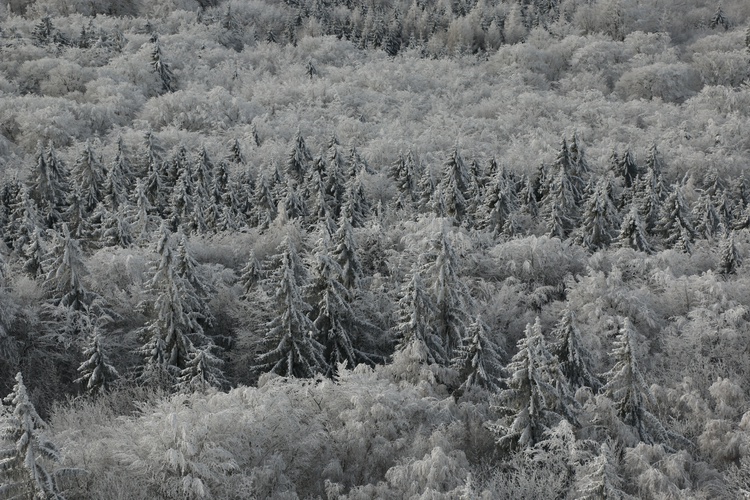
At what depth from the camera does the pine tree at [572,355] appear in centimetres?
2045

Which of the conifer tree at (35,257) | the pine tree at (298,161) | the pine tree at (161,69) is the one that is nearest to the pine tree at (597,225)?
the pine tree at (298,161)

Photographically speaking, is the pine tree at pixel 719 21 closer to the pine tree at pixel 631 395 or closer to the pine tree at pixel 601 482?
the pine tree at pixel 631 395

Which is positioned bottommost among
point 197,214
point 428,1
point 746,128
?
point 197,214

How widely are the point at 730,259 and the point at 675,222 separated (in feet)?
22.2

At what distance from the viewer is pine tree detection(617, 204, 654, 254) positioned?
115 feet

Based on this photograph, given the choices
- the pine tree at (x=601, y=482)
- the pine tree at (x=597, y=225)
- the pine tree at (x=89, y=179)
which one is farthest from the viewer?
the pine tree at (x=89, y=179)

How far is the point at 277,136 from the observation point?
5897 cm

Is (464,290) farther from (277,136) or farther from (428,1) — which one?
(428,1)

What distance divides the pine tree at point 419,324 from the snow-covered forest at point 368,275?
0.13m

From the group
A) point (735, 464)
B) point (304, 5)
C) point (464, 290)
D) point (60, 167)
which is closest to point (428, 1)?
point (304, 5)

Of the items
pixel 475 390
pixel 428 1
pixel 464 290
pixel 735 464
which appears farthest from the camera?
pixel 428 1

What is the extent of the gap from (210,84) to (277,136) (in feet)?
61.6

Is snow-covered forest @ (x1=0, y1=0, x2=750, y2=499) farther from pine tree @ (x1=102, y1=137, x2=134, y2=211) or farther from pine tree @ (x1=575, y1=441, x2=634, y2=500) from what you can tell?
pine tree @ (x1=102, y1=137, x2=134, y2=211)

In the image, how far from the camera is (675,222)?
38.0 metres
